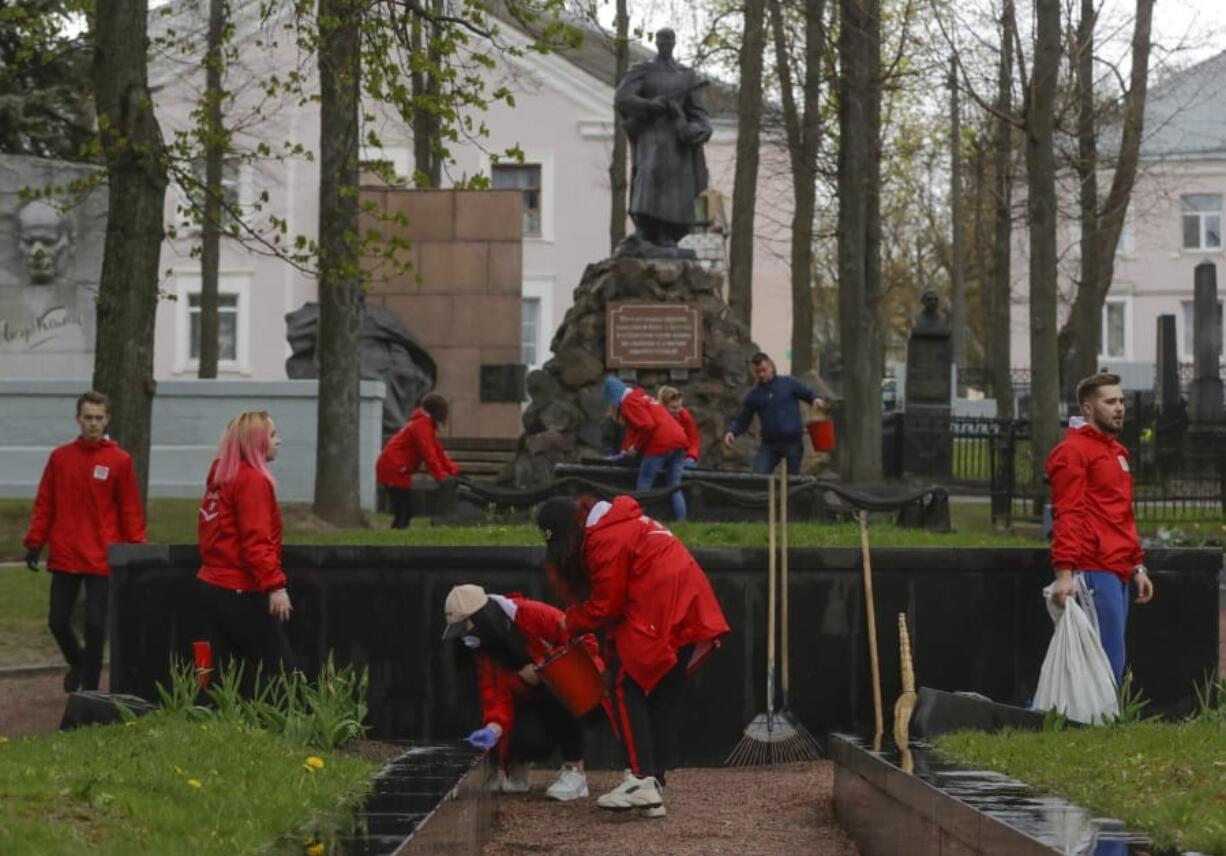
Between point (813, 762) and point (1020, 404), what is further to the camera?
Answer: point (1020, 404)

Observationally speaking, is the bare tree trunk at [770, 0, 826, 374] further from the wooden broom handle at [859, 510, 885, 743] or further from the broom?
the broom

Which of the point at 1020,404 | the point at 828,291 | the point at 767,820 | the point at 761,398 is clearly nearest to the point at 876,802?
the point at 767,820

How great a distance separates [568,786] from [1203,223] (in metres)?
61.0

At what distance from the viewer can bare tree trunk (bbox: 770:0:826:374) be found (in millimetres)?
31250

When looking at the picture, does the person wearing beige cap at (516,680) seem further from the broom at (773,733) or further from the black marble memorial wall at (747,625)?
the black marble memorial wall at (747,625)

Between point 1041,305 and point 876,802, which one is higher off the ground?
point 1041,305

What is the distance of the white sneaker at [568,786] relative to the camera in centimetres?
948

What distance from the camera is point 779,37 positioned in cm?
3347

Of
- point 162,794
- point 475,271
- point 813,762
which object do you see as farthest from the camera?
point 475,271

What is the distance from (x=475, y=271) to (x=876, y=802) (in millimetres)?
25721

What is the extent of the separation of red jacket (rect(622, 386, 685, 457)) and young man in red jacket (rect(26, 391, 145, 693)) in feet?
22.0

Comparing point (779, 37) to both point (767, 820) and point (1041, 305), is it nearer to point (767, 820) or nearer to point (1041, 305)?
point (1041, 305)

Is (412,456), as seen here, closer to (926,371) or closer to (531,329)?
(926,371)

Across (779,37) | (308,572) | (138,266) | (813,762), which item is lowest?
(813,762)
